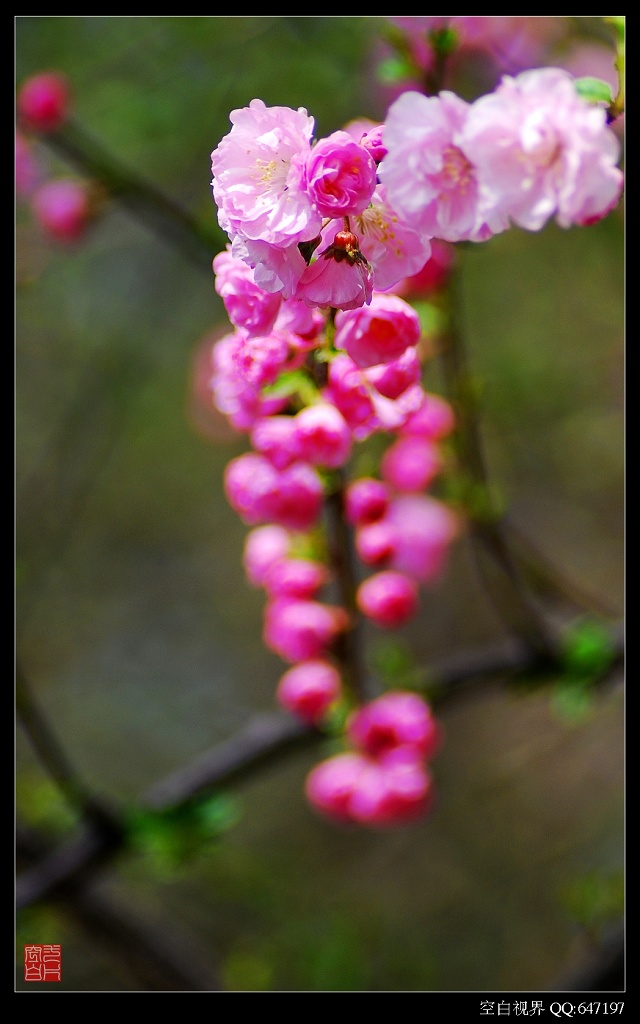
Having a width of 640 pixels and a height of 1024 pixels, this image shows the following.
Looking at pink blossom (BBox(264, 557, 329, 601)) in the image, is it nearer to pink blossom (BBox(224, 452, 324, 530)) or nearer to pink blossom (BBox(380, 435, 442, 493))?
pink blossom (BBox(224, 452, 324, 530))

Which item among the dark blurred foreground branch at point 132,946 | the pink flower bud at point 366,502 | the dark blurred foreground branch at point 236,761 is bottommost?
the dark blurred foreground branch at point 132,946

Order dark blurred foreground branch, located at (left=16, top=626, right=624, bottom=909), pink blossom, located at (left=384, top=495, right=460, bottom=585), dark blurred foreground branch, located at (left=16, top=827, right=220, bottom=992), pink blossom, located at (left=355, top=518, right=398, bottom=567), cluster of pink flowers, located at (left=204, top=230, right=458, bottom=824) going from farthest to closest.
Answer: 1. dark blurred foreground branch, located at (left=16, top=827, right=220, bottom=992)
2. pink blossom, located at (left=384, top=495, right=460, bottom=585)
3. dark blurred foreground branch, located at (left=16, top=626, right=624, bottom=909)
4. pink blossom, located at (left=355, top=518, right=398, bottom=567)
5. cluster of pink flowers, located at (left=204, top=230, right=458, bottom=824)

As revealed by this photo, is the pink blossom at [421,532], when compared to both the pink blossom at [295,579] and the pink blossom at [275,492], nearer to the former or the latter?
the pink blossom at [295,579]

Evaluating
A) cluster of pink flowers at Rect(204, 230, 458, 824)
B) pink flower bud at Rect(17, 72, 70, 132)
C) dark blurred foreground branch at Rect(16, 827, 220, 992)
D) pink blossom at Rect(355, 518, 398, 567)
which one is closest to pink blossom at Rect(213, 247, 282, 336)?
cluster of pink flowers at Rect(204, 230, 458, 824)

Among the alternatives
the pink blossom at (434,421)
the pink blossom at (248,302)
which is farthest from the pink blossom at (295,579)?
the pink blossom at (248,302)
